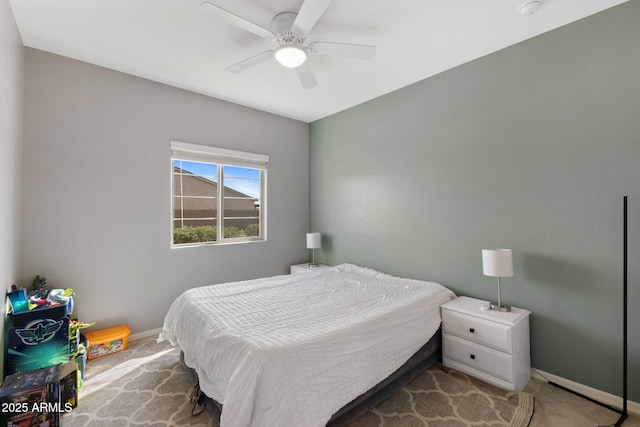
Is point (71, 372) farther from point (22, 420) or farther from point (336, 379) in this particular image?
point (336, 379)

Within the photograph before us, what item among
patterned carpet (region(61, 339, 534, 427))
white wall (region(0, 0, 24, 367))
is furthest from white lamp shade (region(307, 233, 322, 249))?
white wall (region(0, 0, 24, 367))

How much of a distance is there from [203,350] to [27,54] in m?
2.98

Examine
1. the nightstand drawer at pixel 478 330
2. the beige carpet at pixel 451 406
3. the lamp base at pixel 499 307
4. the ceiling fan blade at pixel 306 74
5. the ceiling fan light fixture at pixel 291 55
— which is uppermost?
the ceiling fan blade at pixel 306 74

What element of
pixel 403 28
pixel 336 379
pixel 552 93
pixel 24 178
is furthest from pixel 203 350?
pixel 552 93

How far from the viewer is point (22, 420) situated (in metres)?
1.53

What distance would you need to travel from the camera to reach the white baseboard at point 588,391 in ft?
6.12

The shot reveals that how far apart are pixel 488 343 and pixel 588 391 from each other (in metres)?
0.74

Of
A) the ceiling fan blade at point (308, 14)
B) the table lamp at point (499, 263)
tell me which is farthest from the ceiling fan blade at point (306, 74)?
the table lamp at point (499, 263)

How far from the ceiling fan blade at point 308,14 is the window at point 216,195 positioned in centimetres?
203

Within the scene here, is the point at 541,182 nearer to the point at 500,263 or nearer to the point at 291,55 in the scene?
the point at 500,263

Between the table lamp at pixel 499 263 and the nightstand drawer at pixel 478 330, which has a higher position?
the table lamp at pixel 499 263

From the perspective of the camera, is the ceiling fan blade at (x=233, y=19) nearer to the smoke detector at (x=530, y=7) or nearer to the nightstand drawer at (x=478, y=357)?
the smoke detector at (x=530, y=7)

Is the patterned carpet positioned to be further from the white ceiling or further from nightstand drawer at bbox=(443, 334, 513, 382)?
the white ceiling

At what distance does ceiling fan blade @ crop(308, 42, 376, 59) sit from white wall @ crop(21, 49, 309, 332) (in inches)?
76.8
